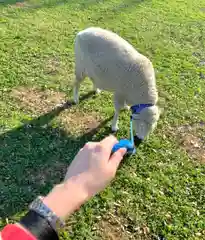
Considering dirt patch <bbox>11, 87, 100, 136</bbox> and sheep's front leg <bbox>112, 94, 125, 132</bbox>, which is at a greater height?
sheep's front leg <bbox>112, 94, 125, 132</bbox>

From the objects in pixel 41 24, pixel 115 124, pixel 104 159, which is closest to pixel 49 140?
pixel 115 124

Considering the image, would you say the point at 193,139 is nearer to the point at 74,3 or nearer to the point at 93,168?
the point at 93,168

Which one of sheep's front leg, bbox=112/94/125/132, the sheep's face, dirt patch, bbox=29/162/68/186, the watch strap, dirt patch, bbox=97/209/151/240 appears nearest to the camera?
the watch strap

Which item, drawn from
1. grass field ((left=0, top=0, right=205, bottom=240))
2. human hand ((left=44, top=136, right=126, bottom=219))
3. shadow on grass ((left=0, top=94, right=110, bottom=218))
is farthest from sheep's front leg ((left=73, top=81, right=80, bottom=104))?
human hand ((left=44, top=136, right=126, bottom=219))

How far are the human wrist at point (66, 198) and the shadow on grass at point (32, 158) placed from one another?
2683 mm

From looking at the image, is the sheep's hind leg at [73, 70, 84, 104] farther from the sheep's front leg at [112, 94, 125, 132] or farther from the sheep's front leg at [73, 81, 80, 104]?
the sheep's front leg at [112, 94, 125, 132]

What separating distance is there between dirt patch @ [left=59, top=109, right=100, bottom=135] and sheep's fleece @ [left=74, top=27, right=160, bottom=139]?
1.57 feet

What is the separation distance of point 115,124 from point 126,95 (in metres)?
0.54

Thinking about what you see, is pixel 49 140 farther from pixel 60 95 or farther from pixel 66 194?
pixel 66 194

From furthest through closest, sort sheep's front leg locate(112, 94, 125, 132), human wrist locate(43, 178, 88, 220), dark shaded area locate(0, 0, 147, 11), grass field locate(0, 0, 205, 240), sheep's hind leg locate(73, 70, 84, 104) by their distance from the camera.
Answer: dark shaded area locate(0, 0, 147, 11), sheep's hind leg locate(73, 70, 84, 104), sheep's front leg locate(112, 94, 125, 132), grass field locate(0, 0, 205, 240), human wrist locate(43, 178, 88, 220)

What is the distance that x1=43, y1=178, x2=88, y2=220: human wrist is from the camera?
1497 mm

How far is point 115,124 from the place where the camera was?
5332 mm

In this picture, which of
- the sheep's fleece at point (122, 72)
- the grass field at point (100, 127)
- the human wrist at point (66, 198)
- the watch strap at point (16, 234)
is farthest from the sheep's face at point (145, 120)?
the watch strap at point (16, 234)

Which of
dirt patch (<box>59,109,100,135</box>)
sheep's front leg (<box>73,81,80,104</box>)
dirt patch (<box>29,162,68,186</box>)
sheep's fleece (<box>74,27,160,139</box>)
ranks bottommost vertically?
dirt patch (<box>29,162,68,186</box>)
